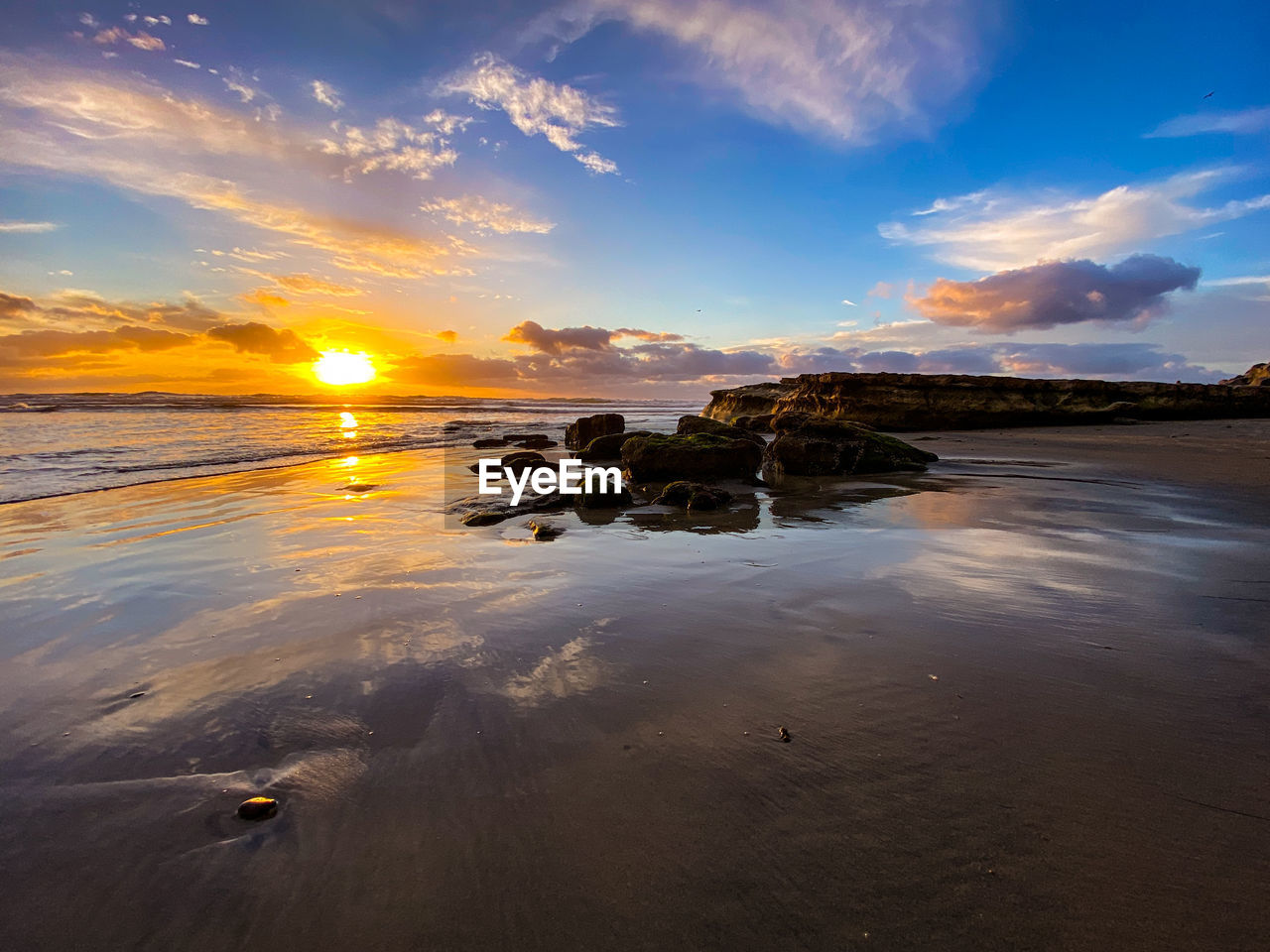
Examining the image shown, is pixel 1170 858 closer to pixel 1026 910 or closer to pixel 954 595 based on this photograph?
pixel 1026 910

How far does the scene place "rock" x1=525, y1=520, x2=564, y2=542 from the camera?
5727 millimetres

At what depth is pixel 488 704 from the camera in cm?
251

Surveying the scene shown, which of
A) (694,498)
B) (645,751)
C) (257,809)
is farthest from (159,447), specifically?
(645,751)

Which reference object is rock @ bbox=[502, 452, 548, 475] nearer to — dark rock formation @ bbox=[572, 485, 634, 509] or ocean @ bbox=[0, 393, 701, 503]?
dark rock formation @ bbox=[572, 485, 634, 509]

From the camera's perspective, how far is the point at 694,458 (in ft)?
32.1

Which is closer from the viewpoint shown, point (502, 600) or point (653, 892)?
point (653, 892)

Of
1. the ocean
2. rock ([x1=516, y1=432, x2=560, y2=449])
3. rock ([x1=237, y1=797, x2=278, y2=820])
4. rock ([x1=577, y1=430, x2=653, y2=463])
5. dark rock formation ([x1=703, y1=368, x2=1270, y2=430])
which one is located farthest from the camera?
dark rock formation ([x1=703, y1=368, x2=1270, y2=430])

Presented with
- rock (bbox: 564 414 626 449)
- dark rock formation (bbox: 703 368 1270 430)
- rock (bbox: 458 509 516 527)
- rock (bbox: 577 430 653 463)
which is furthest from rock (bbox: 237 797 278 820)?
dark rock formation (bbox: 703 368 1270 430)

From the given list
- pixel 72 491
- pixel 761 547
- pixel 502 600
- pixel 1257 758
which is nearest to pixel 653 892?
pixel 1257 758

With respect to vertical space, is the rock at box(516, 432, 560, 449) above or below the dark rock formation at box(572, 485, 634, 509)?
above

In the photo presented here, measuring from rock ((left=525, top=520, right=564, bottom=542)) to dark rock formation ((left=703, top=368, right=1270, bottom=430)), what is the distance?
51.2 feet

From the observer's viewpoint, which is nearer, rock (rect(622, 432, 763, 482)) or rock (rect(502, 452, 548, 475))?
rock (rect(622, 432, 763, 482))

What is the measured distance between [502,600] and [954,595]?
3074 mm

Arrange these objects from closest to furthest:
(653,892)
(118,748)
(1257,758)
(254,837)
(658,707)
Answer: (653,892) < (254,837) < (1257,758) < (118,748) < (658,707)
